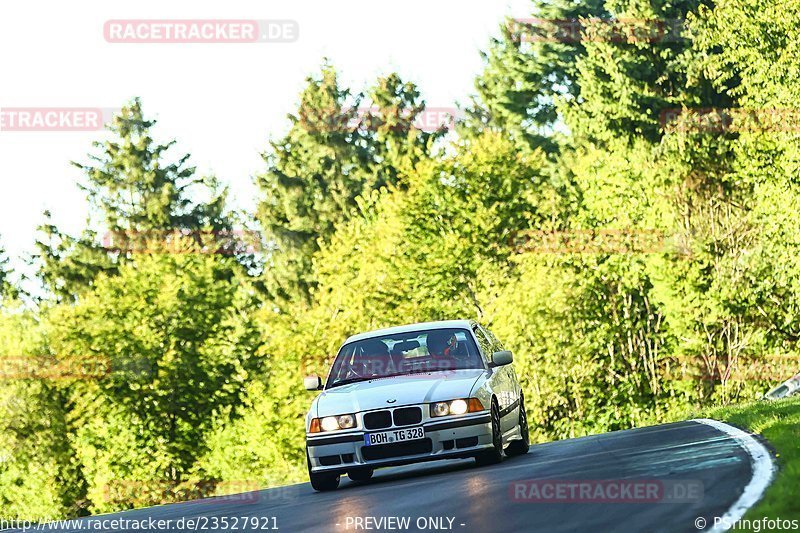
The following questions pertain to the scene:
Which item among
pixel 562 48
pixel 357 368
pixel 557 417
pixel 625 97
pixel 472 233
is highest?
pixel 562 48

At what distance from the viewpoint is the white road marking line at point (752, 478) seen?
8.12m

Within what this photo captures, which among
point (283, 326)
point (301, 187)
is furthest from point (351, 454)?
point (301, 187)

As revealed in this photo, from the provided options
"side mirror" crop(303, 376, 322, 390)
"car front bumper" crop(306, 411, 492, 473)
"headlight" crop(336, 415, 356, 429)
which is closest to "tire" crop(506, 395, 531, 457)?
"car front bumper" crop(306, 411, 492, 473)

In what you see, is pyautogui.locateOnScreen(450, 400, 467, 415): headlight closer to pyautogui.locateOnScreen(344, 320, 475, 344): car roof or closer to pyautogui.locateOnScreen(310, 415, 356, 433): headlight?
pyautogui.locateOnScreen(310, 415, 356, 433): headlight

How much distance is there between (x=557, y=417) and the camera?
51969 mm

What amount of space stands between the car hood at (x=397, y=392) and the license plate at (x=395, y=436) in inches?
10.8

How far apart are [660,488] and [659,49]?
46.6 meters

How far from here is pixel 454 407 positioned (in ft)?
46.9

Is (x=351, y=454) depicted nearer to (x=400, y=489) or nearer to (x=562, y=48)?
(x=400, y=489)

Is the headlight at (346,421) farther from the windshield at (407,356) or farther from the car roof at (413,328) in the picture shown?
the car roof at (413,328)

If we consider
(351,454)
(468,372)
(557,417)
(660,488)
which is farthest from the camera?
(557,417)

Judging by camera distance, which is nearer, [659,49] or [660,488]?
[660,488]

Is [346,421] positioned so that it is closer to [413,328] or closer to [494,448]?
[494,448]

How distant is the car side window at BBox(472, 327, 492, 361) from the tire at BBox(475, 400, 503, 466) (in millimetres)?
1276
